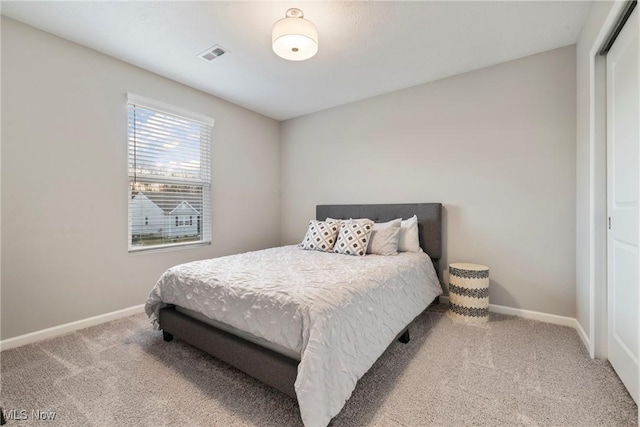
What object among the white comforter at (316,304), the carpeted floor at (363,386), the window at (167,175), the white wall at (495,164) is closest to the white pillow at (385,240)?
the white comforter at (316,304)

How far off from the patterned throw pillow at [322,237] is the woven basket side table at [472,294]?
1.29 metres

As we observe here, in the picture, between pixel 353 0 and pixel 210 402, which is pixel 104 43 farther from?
pixel 210 402

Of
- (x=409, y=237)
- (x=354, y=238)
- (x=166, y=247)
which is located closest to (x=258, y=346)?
(x=354, y=238)

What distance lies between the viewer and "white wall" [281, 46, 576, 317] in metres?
2.42

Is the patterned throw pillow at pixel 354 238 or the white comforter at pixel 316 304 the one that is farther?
the patterned throw pillow at pixel 354 238

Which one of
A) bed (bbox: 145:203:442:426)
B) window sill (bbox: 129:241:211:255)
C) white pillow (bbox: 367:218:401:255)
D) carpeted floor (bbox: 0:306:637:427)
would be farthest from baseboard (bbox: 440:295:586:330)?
window sill (bbox: 129:241:211:255)

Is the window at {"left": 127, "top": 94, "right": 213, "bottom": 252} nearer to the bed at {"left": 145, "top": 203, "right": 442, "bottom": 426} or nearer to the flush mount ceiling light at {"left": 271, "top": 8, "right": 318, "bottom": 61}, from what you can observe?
the bed at {"left": 145, "top": 203, "right": 442, "bottom": 426}

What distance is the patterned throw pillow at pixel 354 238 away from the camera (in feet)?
8.86

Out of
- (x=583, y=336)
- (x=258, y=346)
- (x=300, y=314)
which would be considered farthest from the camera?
(x=583, y=336)

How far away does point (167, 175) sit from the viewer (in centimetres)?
302

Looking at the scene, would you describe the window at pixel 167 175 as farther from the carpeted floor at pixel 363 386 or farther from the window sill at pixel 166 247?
the carpeted floor at pixel 363 386
